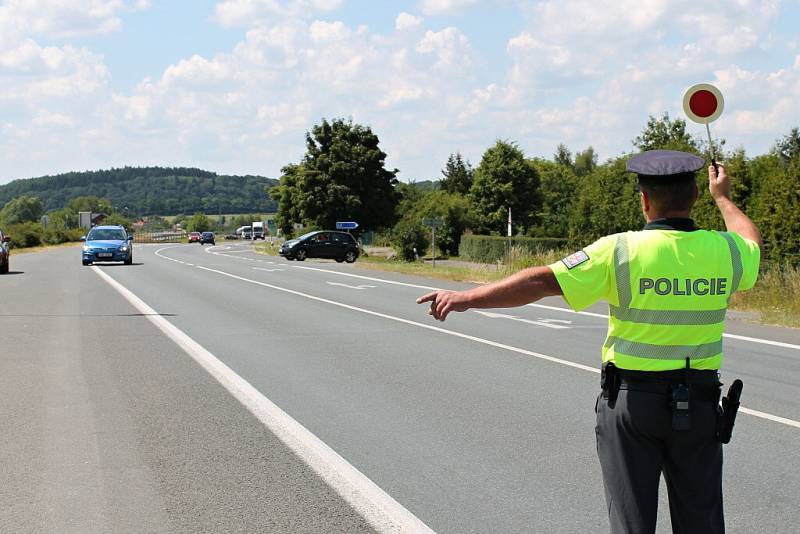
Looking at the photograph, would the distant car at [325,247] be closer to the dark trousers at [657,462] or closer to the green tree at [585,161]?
the dark trousers at [657,462]

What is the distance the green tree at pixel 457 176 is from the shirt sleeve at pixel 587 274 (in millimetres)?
94860

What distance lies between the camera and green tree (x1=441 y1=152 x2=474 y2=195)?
327 feet

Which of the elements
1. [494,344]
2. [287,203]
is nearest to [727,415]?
[494,344]

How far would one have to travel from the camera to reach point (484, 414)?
25.1 ft

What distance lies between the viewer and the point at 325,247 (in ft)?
159

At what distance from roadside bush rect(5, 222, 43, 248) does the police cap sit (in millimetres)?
89177

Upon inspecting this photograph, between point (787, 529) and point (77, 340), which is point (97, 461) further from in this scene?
point (77, 340)

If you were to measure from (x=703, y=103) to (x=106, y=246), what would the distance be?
33608mm

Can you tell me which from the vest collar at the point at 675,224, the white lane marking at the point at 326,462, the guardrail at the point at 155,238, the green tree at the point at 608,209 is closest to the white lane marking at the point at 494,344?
the white lane marking at the point at 326,462

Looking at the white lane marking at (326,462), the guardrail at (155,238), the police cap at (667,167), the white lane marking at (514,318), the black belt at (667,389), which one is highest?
the police cap at (667,167)

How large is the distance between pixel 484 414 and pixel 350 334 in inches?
233

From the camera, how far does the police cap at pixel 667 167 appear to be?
3146mm

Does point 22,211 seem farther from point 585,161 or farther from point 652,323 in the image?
point 652,323

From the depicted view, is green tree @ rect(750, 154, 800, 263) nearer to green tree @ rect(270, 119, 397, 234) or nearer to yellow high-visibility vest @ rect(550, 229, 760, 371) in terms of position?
yellow high-visibility vest @ rect(550, 229, 760, 371)
